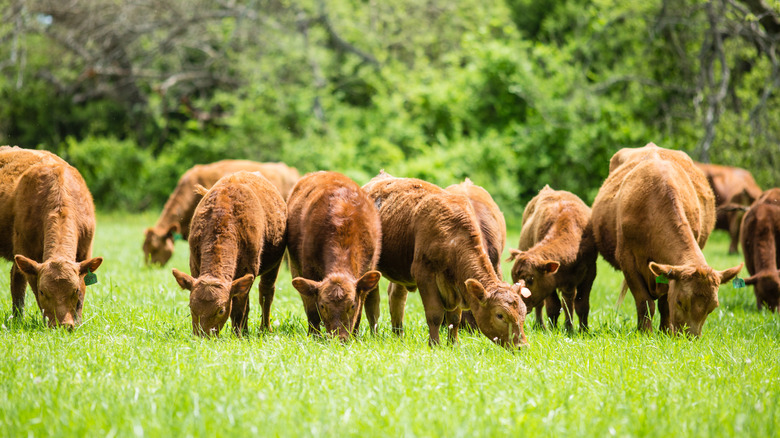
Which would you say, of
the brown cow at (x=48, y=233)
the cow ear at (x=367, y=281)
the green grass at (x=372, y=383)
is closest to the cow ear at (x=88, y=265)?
the brown cow at (x=48, y=233)

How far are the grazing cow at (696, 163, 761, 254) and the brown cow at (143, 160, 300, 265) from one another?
9565mm

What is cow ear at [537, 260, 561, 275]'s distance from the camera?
7198mm

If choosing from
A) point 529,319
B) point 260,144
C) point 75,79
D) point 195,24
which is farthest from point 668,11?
point 75,79

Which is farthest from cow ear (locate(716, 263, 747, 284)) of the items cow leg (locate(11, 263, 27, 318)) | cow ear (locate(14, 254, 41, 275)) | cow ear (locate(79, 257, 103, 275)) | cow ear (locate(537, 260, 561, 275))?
cow leg (locate(11, 263, 27, 318))

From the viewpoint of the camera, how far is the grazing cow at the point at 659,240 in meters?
7.02

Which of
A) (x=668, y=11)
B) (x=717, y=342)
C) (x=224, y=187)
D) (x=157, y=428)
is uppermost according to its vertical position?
(x=668, y=11)

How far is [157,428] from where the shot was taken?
4055 mm

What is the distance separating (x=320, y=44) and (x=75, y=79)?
9.42 m

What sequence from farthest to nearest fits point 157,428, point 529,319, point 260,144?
point 260,144 → point 529,319 → point 157,428

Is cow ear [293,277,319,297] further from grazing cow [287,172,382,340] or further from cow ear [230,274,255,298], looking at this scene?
cow ear [230,274,255,298]

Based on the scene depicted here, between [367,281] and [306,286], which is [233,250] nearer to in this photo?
[306,286]

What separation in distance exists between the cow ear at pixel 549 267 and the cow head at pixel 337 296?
1.85m

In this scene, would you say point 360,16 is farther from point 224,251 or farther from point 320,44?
point 224,251

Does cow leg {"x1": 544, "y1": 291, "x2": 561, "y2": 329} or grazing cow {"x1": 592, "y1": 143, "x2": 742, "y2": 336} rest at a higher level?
grazing cow {"x1": 592, "y1": 143, "x2": 742, "y2": 336}
